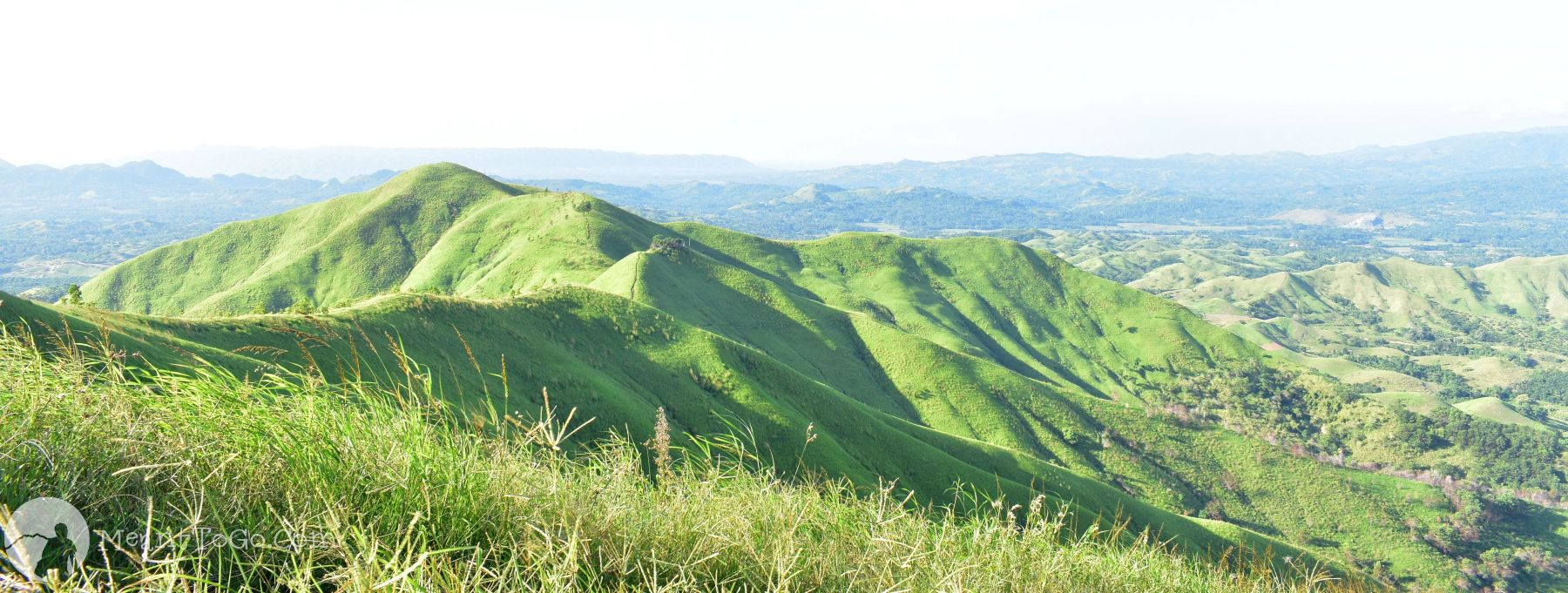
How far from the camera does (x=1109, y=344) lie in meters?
164

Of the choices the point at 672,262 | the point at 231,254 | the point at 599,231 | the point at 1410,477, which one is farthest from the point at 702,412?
the point at 231,254

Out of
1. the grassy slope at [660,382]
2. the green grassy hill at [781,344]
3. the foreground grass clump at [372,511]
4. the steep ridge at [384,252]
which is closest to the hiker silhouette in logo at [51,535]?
the foreground grass clump at [372,511]

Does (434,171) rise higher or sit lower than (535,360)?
higher

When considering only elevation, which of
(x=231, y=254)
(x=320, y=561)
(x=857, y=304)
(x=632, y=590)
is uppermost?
(x=320, y=561)

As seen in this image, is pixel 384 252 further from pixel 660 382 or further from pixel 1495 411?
pixel 1495 411

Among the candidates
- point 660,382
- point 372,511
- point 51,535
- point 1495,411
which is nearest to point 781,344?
point 660,382

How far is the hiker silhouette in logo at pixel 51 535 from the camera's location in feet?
10.5

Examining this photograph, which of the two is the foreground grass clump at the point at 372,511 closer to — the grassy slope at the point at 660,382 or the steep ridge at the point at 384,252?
the grassy slope at the point at 660,382

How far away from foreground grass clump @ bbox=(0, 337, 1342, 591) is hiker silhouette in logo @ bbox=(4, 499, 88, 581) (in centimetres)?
11

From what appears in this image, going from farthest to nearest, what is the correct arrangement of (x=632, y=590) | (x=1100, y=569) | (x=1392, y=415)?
1. (x=1392, y=415)
2. (x=1100, y=569)
3. (x=632, y=590)

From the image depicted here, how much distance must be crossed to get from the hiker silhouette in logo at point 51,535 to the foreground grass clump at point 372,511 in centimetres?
11

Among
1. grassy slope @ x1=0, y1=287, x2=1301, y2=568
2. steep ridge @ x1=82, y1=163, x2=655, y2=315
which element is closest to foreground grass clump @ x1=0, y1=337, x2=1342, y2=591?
grassy slope @ x1=0, y1=287, x2=1301, y2=568

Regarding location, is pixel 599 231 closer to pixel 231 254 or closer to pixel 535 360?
pixel 231 254

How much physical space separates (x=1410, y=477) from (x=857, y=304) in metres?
101
